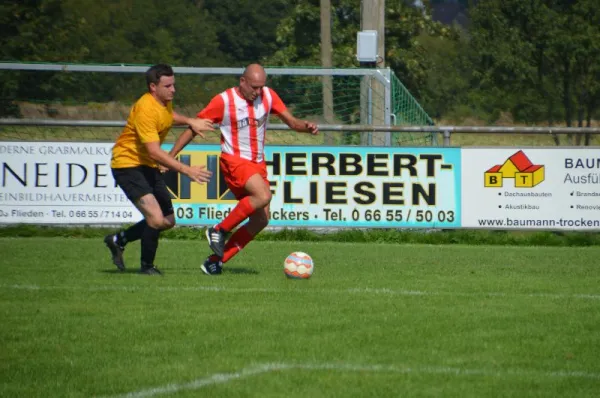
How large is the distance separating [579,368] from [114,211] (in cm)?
1088

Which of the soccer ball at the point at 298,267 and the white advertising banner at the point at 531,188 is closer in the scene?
the soccer ball at the point at 298,267

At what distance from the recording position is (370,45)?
1864 centimetres

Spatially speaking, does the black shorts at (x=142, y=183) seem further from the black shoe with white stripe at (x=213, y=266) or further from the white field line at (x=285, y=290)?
the white field line at (x=285, y=290)

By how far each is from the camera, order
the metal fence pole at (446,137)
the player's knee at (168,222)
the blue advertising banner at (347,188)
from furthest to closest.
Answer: the metal fence pole at (446,137), the blue advertising banner at (347,188), the player's knee at (168,222)

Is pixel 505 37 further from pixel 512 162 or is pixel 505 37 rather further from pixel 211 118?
pixel 211 118

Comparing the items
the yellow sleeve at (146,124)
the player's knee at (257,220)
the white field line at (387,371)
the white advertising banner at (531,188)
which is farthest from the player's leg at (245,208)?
the white advertising banner at (531,188)

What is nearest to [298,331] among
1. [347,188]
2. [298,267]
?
[298,267]

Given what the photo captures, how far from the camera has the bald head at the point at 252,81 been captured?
35.7 ft

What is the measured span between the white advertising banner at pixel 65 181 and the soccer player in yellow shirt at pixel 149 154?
559 centimetres

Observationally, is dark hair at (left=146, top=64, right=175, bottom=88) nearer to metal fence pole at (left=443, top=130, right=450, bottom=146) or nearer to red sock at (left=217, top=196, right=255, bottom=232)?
red sock at (left=217, top=196, right=255, bottom=232)

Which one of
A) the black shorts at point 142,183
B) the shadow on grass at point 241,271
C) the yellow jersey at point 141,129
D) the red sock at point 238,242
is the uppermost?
the yellow jersey at point 141,129

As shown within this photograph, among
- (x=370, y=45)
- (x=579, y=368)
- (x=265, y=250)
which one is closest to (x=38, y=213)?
(x=265, y=250)

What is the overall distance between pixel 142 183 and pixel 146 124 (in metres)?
0.56

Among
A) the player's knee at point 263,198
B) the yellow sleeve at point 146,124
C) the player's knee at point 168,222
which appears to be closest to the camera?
the yellow sleeve at point 146,124
